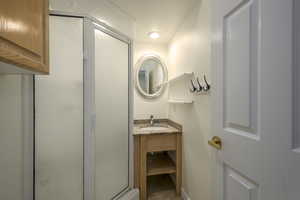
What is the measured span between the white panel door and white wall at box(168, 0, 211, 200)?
422mm

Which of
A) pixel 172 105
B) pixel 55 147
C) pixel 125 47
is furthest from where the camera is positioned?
pixel 172 105

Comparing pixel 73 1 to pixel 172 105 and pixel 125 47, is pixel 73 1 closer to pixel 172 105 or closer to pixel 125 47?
pixel 125 47

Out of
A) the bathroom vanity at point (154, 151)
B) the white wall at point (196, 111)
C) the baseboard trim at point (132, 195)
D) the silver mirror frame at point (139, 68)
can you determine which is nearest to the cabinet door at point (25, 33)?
the white wall at point (196, 111)

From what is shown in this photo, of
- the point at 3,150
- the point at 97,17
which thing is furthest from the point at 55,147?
the point at 97,17

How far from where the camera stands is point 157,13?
5.55 feet

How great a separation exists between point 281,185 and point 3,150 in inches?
54.6

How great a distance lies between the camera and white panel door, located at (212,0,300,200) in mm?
488

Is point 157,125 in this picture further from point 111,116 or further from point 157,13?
point 157,13

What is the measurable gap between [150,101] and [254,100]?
1902 millimetres

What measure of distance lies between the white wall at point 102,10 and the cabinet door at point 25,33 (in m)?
0.49

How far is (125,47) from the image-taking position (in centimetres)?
169

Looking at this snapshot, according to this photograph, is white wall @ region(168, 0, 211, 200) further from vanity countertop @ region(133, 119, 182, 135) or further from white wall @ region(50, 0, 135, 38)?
white wall @ region(50, 0, 135, 38)

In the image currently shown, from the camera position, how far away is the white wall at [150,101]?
2420mm

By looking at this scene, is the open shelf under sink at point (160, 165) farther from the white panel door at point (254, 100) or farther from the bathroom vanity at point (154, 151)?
the white panel door at point (254, 100)
